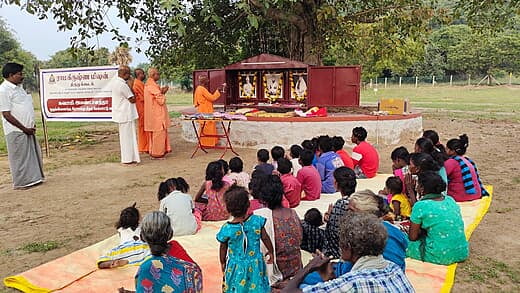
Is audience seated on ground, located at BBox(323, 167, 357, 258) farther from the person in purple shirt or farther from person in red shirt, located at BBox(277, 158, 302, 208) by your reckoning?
the person in purple shirt

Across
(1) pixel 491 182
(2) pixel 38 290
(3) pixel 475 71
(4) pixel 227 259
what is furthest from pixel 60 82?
(3) pixel 475 71

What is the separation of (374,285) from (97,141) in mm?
12009

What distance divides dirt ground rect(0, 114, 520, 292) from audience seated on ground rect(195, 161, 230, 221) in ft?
3.38

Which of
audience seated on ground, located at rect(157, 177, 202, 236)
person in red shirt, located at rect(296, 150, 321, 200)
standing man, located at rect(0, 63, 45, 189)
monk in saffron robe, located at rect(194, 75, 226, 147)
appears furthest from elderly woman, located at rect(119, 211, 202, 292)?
monk in saffron robe, located at rect(194, 75, 226, 147)

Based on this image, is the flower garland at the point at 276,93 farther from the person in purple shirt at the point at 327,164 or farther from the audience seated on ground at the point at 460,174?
the audience seated on ground at the point at 460,174

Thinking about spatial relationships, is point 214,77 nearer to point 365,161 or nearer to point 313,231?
point 365,161

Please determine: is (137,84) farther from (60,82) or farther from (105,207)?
(105,207)

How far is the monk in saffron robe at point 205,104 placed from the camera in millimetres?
10648

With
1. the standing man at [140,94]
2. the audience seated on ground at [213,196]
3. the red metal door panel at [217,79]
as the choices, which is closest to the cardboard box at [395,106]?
the red metal door panel at [217,79]

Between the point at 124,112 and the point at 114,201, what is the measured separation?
301 cm

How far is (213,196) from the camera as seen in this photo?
528cm

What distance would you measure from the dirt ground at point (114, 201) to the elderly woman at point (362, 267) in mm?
1882

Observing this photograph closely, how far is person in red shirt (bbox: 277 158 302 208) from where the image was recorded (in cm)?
539

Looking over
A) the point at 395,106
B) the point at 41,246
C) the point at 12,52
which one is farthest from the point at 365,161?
the point at 12,52
